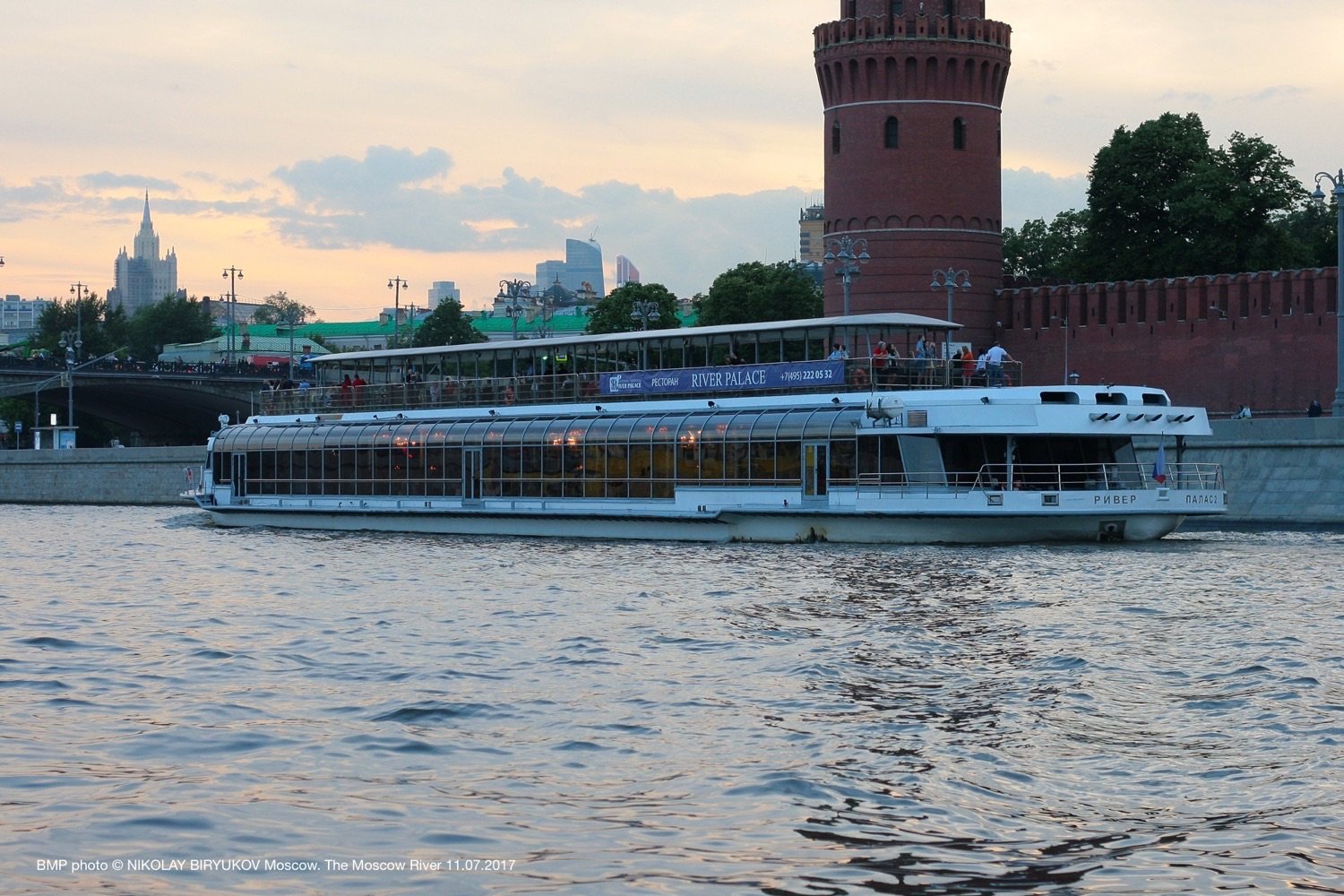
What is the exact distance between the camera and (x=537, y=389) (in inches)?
1727

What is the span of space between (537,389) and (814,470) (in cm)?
1047

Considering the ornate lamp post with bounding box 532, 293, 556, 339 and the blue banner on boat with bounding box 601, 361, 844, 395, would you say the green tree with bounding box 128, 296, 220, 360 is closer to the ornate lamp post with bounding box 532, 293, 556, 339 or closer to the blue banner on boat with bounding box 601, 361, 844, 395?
the ornate lamp post with bounding box 532, 293, 556, 339

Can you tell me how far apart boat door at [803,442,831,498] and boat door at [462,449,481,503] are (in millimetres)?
10248

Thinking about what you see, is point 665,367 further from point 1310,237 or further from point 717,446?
point 1310,237

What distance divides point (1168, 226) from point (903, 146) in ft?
40.9

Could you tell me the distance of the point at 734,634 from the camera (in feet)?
64.7

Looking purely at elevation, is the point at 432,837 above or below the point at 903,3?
below

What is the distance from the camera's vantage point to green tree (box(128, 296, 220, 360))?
169 metres

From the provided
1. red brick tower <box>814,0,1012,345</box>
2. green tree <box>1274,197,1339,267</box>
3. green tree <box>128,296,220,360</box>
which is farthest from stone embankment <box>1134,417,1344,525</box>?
green tree <box>128,296,220,360</box>

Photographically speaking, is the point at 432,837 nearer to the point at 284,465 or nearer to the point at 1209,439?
the point at 1209,439

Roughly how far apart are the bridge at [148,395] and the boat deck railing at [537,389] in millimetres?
30976

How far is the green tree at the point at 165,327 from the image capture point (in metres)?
169

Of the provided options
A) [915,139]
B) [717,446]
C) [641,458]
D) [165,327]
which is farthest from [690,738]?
[165,327]

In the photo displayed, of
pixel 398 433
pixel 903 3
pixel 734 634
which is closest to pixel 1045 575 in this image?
pixel 734 634
